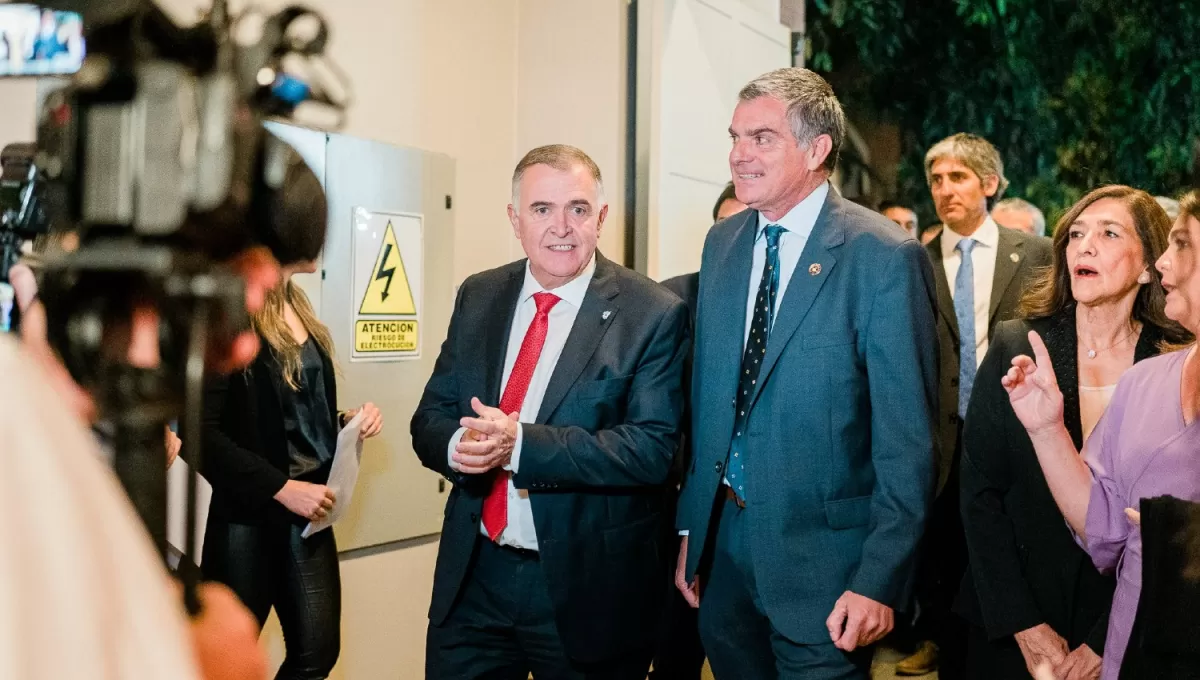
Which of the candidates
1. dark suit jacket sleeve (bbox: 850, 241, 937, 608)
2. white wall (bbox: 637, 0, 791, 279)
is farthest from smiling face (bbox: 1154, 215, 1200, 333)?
white wall (bbox: 637, 0, 791, 279)

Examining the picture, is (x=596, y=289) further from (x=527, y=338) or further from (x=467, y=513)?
(x=467, y=513)

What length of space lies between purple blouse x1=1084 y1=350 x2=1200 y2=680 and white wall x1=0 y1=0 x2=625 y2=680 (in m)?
2.24

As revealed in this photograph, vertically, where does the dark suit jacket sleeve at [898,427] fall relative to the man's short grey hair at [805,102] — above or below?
below

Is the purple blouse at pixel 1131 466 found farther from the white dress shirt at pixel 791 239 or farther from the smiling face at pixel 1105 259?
the white dress shirt at pixel 791 239

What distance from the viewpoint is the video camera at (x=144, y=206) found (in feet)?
2.86

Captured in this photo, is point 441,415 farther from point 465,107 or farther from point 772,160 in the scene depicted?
point 465,107

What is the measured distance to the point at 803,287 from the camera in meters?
2.37

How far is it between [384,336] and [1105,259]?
2.19 meters

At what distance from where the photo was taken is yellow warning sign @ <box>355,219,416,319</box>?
11.7 feet

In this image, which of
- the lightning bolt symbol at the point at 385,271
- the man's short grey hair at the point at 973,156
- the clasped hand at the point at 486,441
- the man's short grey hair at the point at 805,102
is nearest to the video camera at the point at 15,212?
the clasped hand at the point at 486,441

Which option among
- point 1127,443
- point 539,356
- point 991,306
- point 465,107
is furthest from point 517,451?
point 991,306

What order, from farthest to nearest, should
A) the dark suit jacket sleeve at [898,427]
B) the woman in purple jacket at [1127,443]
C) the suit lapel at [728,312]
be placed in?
the suit lapel at [728,312], the dark suit jacket sleeve at [898,427], the woman in purple jacket at [1127,443]

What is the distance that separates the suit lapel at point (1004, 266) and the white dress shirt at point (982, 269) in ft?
0.07

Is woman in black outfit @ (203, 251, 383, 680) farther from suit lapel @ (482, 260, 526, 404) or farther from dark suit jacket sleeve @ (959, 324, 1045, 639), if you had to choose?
dark suit jacket sleeve @ (959, 324, 1045, 639)
